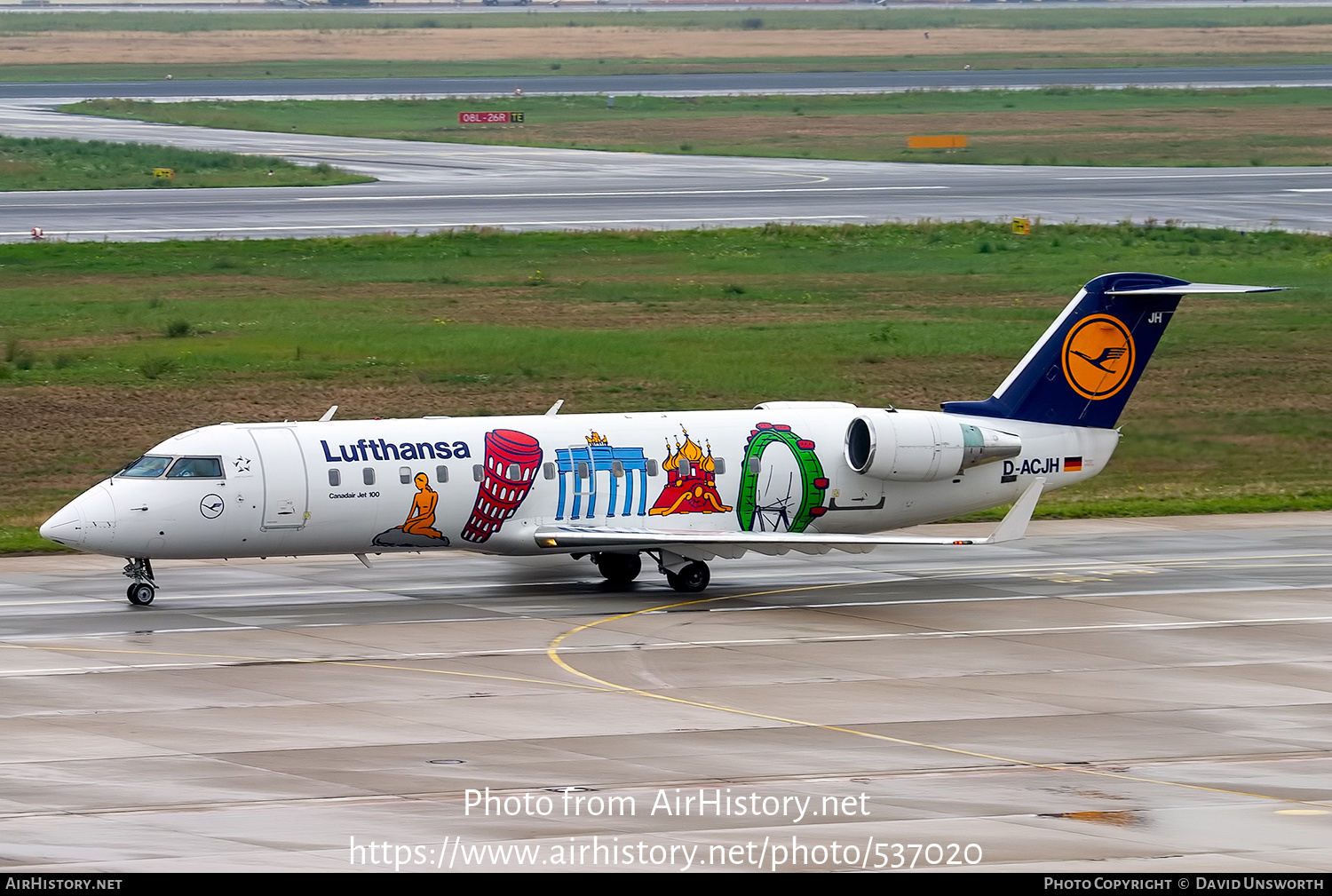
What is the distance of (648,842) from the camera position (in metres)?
18.6

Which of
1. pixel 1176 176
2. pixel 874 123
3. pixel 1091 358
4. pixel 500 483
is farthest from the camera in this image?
pixel 874 123

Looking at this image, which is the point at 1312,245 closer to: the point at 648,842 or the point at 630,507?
the point at 630,507

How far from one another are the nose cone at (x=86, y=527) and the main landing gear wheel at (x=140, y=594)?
1406 millimetres

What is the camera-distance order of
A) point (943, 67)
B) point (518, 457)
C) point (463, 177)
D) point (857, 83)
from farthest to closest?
1. point (943, 67)
2. point (857, 83)
3. point (463, 177)
4. point (518, 457)

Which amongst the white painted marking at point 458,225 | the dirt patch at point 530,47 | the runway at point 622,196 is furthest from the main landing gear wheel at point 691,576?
the dirt patch at point 530,47

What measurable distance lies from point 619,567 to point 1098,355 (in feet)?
34.5

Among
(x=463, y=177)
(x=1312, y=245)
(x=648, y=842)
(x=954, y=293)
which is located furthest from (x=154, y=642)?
(x=463, y=177)

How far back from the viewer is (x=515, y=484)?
34.5 m

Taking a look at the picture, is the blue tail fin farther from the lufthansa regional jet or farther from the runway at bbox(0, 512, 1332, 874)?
the runway at bbox(0, 512, 1332, 874)

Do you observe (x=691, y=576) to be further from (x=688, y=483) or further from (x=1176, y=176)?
(x=1176, y=176)

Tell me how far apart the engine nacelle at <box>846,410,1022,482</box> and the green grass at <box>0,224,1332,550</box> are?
9183mm

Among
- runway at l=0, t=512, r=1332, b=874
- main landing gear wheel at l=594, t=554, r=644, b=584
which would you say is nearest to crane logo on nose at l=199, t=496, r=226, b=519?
runway at l=0, t=512, r=1332, b=874

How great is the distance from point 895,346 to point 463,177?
42.7 meters

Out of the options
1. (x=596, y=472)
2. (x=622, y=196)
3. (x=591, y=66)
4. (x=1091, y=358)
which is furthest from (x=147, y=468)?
(x=591, y=66)
